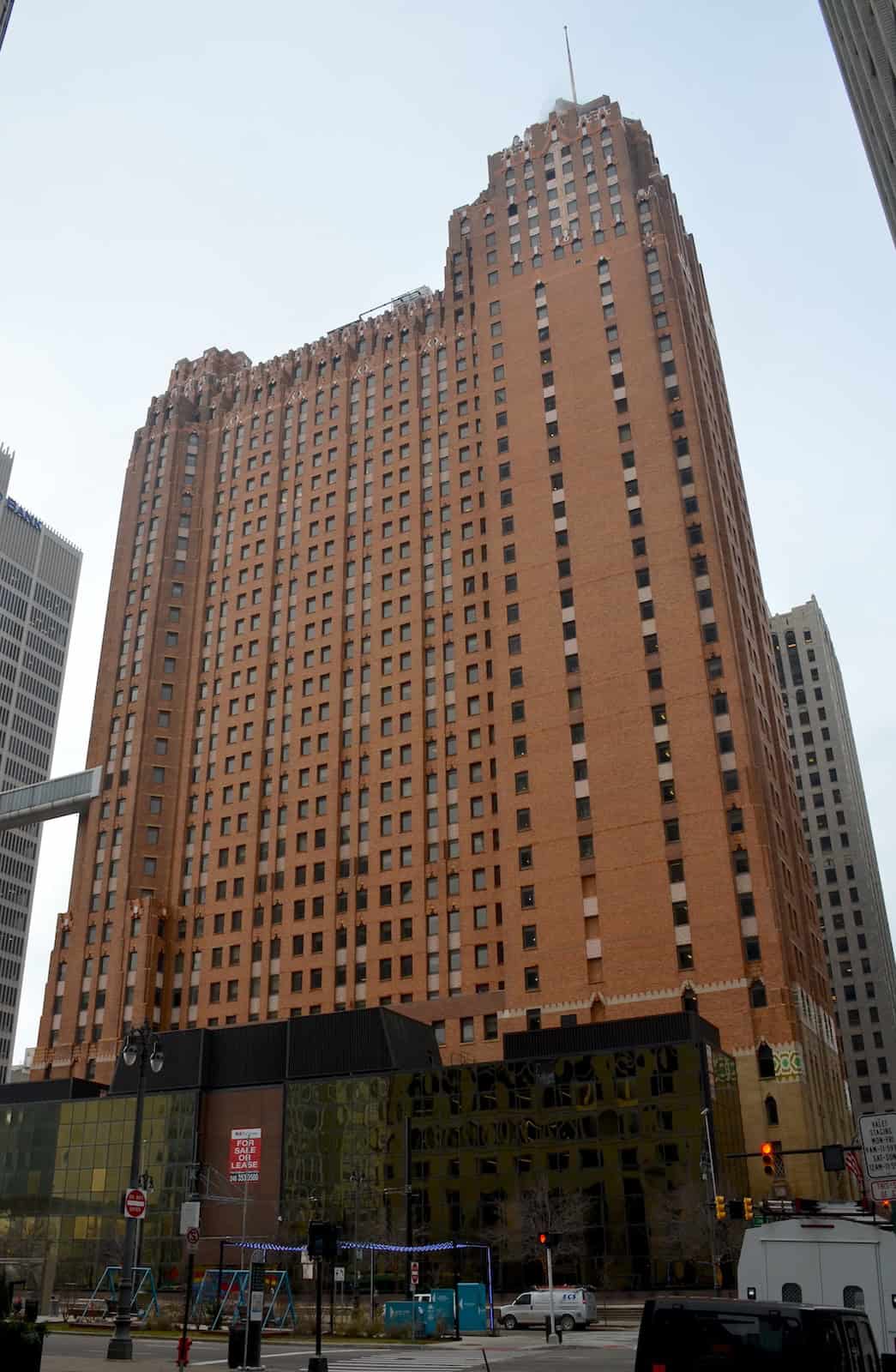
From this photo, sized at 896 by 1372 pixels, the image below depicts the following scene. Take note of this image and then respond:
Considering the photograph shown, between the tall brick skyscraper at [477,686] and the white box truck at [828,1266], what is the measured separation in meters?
57.4

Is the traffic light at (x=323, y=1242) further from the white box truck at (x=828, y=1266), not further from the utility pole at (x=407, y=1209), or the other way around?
the utility pole at (x=407, y=1209)

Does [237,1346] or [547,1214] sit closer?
[237,1346]

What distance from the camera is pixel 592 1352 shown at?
115ft

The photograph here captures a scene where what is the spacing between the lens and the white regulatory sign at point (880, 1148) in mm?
13102

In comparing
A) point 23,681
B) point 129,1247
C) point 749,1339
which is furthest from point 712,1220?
point 23,681

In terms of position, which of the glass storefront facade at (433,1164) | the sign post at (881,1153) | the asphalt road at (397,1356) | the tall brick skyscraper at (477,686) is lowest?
the asphalt road at (397,1356)

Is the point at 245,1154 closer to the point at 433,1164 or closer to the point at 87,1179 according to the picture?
the point at 87,1179

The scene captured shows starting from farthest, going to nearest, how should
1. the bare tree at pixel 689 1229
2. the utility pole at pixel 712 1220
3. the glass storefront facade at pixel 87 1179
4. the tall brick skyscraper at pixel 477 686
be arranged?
the tall brick skyscraper at pixel 477 686 < the glass storefront facade at pixel 87 1179 < the bare tree at pixel 689 1229 < the utility pole at pixel 712 1220

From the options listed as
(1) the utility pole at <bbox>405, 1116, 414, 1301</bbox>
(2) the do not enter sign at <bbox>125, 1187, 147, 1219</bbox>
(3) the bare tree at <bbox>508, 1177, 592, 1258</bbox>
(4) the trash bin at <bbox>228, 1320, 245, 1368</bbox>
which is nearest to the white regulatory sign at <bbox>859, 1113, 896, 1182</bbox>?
(2) the do not enter sign at <bbox>125, 1187, 147, 1219</bbox>

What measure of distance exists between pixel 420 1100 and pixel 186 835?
42520 millimetres

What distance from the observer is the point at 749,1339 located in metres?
10.5

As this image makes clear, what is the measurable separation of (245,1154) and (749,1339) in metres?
69.6

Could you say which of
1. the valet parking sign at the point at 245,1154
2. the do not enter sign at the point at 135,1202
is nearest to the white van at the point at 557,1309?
the valet parking sign at the point at 245,1154

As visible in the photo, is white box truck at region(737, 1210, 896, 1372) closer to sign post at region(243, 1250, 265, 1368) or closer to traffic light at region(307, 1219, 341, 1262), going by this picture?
traffic light at region(307, 1219, 341, 1262)
